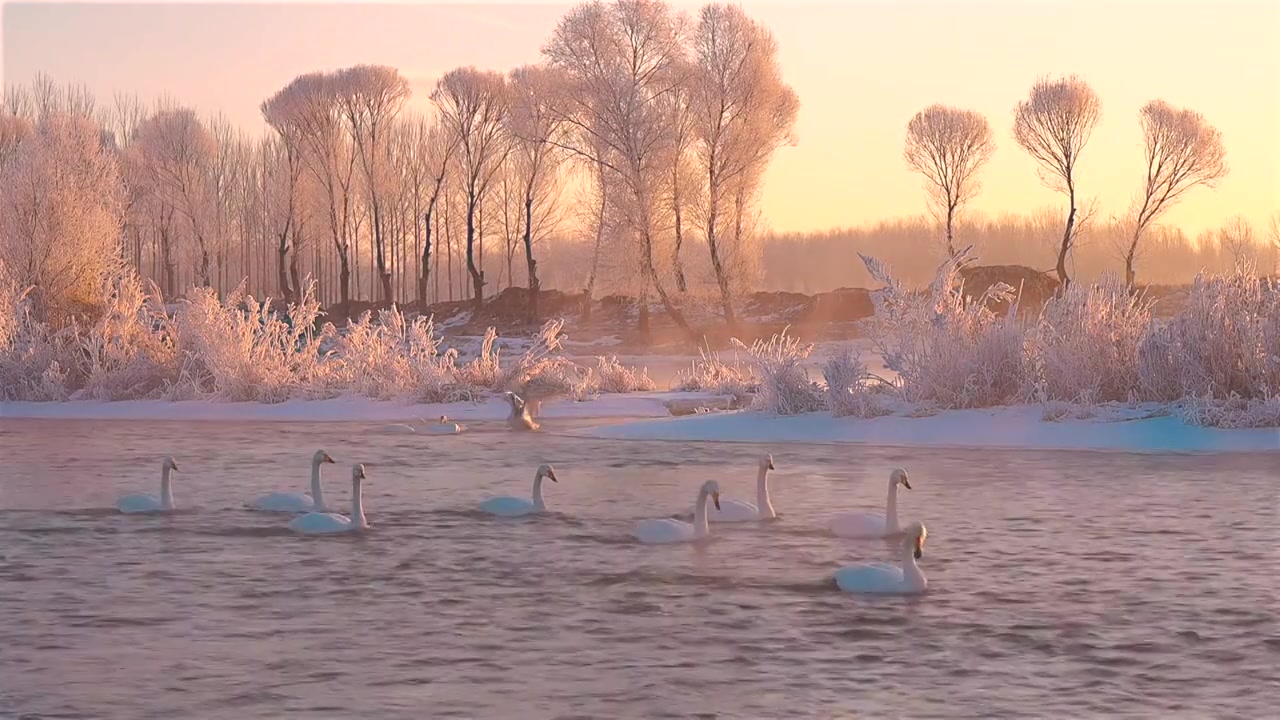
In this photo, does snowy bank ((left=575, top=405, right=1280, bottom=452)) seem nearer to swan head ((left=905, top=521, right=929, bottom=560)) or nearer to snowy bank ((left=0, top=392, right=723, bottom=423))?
snowy bank ((left=0, top=392, right=723, bottom=423))

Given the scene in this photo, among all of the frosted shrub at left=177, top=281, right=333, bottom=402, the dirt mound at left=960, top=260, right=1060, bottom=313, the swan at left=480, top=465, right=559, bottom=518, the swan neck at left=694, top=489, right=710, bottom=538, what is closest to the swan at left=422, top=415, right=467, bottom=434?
the frosted shrub at left=177, top=281, right=333, bottom=402

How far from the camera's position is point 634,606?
Answer: 8.03 m

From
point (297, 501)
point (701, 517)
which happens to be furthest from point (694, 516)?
point (297, 501)

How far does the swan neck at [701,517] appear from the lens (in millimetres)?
10195

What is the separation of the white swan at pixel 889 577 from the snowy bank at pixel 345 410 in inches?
517

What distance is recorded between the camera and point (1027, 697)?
244 inches

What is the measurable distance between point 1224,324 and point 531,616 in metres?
11.8

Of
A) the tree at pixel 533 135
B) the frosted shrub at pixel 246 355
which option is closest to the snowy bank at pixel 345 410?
the frosted shrub at pixel 246 355

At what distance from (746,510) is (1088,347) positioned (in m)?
8.20

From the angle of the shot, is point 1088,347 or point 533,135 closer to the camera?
point 1088,347

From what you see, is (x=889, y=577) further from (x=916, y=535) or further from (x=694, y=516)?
(x=694, y=516)

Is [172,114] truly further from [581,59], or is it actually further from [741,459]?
[741,459]

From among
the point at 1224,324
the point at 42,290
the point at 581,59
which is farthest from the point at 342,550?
the point at 581,59

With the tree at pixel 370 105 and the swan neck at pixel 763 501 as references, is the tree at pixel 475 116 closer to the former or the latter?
the tree at pixel 370 105
